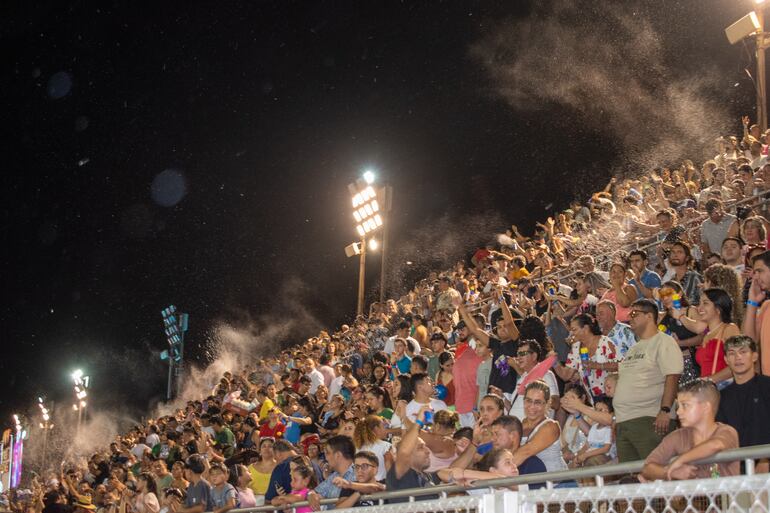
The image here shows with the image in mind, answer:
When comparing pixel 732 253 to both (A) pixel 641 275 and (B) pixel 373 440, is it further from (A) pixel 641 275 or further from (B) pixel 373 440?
(B) pixel 373 440

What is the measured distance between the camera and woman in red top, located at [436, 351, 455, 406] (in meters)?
9.88

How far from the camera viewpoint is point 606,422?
6957 millimetres

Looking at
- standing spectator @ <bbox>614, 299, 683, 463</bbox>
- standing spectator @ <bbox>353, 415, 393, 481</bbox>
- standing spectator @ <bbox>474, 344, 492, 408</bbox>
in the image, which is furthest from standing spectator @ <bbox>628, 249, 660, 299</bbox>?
standing spectator @ <bbox>353, 415, 393, 481</bbox>

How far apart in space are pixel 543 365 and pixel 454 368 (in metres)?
2.04

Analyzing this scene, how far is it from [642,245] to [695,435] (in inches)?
338

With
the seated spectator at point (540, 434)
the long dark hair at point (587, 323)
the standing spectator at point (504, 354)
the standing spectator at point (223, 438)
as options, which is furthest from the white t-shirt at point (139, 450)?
the seated spectator at point (540, 434)

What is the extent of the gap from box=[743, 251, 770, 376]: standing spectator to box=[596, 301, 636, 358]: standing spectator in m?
1.47

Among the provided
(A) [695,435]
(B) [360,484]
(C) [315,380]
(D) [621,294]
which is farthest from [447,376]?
(C) [315,380]

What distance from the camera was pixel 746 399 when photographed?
516 cm

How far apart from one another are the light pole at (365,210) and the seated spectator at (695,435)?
18.4 metres

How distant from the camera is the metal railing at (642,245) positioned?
36.0 feet

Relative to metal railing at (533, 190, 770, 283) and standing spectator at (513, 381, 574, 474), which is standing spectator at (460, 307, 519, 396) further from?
metal railing at (533, 190, 770, 283)

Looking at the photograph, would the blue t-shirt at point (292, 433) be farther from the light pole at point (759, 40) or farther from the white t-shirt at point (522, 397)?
the light pole at point (759, 40)

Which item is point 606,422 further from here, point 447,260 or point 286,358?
point 447,260
